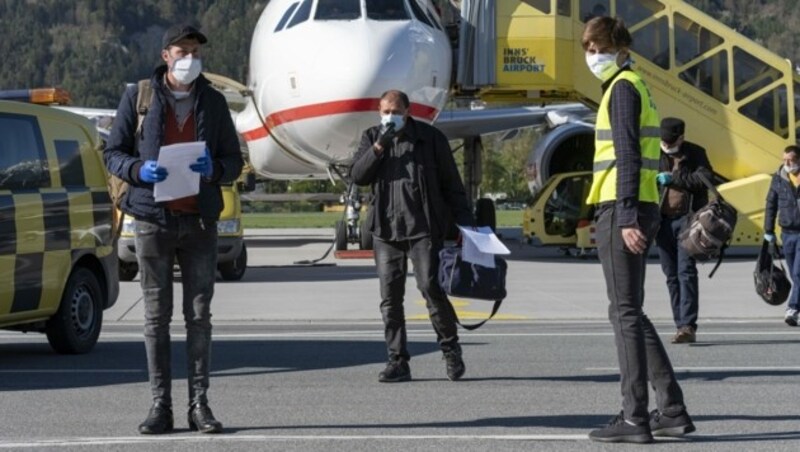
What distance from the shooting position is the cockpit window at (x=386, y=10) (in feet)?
74.2

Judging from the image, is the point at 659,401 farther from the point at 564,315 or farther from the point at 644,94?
the point at 564,315

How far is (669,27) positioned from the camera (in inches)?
991

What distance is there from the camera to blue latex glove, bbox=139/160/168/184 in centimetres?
780

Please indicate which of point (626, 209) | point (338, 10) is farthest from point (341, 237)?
point (626, 209)

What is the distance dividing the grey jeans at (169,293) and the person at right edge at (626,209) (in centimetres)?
195

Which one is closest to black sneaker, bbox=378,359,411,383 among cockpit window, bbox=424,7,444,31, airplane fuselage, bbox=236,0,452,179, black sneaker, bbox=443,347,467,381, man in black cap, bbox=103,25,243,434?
black sneaker, bbox=443,347,467,381

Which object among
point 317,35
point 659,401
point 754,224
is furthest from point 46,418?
point 754,224

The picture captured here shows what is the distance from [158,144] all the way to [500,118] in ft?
81.3

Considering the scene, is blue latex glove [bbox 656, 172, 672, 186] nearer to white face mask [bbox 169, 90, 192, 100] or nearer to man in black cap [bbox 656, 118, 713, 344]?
man in black cap [bbox 656, 118, 713, 344]

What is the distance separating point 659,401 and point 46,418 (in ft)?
10.6

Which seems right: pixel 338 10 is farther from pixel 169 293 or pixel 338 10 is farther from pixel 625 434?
pixel 625 434

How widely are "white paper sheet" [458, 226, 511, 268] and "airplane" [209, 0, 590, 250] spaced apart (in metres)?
11.5

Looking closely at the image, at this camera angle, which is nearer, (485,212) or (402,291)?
(402,291)

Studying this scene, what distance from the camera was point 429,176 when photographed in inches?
401
